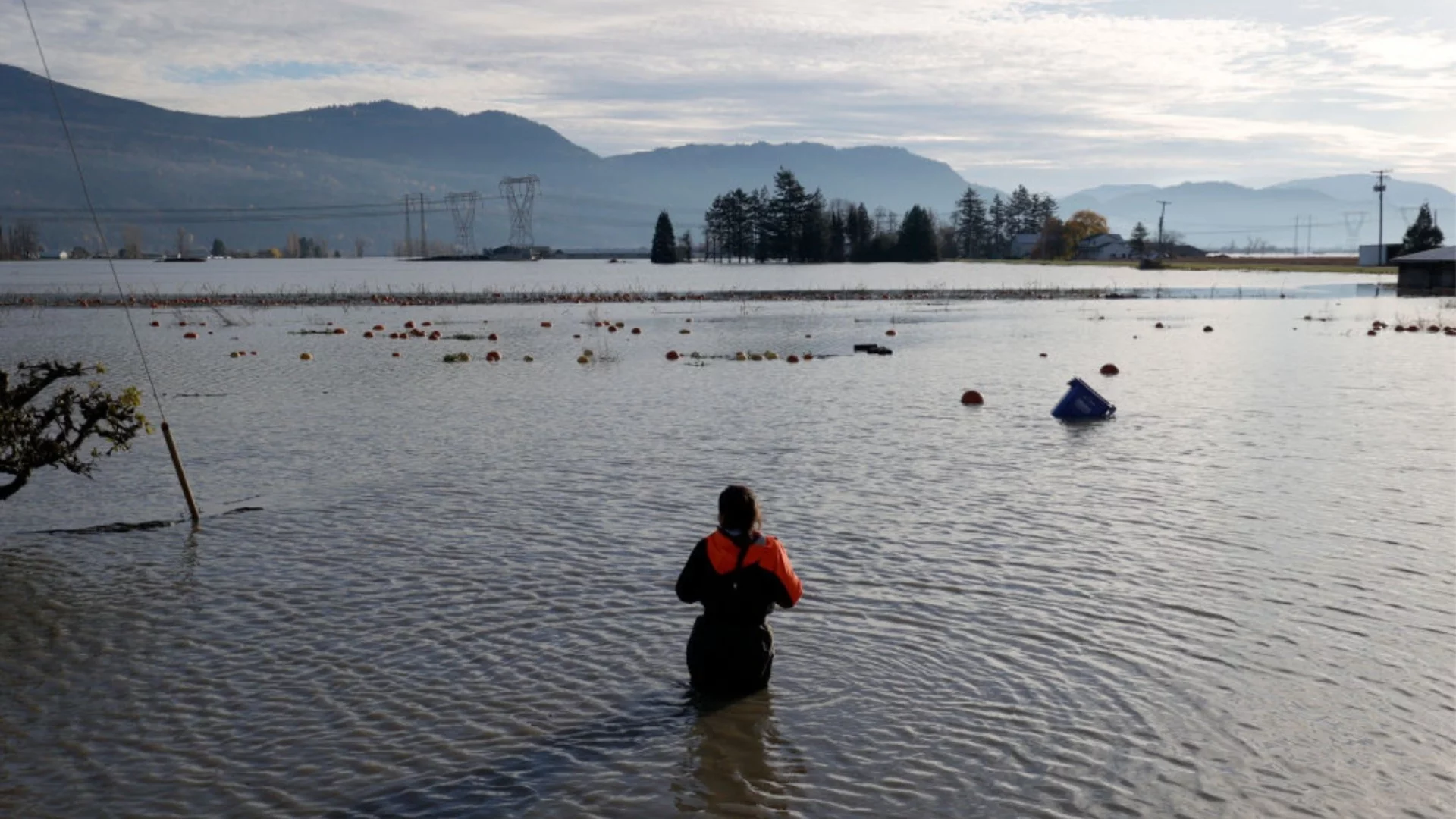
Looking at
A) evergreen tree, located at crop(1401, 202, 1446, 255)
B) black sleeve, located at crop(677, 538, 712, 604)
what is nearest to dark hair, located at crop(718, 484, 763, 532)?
black sleeve, located at crop(677, 538, 712, 604)

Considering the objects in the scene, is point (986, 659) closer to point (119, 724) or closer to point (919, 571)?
point (919, 571)

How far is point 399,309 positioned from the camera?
73.9m

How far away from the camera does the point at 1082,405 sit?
2556 cm

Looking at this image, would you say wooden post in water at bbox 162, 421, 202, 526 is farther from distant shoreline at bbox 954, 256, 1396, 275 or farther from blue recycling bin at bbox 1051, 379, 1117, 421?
distant shoreline at bbox 954, 256, 1396, 275

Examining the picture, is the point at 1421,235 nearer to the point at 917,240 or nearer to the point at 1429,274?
the point at 1429,274

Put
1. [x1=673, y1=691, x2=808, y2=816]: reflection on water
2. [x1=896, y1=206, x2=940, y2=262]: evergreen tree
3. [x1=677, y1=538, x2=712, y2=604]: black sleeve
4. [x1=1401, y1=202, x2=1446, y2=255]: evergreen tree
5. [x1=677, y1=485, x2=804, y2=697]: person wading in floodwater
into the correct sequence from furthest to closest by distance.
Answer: [x1=896, y1=206, x2=940, y2=262]: evergreen tree → [x1=1401, y1=202, x2=1446, y2=255]: evergreen tree → [x1=677, y1=538, x2=712, y2=604]: black sleeve → [x1=677, y1=485, x2=804, y2=697]: person wading in floodwater → [x1=673, y1=691, x2=808, y2=816]: reflection on water

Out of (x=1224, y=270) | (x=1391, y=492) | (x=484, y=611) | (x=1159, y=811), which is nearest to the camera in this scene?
(x=1159, y=811)

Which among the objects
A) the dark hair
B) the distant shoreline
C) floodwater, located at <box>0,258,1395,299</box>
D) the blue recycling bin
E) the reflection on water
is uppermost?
the distant shoreline

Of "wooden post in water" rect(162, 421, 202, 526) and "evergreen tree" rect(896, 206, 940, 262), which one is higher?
"evergreen tree" rect(896, 206, 940, 262)

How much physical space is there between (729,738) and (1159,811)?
299cm

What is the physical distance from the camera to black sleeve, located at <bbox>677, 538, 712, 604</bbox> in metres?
9.63

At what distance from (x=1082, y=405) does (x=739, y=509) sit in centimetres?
1769

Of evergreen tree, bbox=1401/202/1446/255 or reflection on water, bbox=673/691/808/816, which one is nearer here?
reflection on water, bbox=673/691/808/816

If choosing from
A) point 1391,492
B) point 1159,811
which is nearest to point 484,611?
point 1159,811
